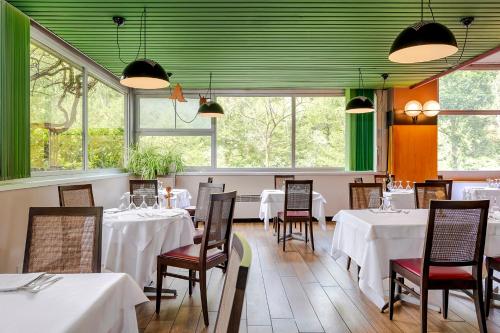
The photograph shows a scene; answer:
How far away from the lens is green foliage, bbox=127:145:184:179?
7391 millimetres

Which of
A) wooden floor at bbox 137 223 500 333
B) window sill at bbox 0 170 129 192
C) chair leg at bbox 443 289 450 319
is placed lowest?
wooden floor at bbox 137 223 500 333

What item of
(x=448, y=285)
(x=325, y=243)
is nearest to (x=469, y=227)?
(x=448, y=285)

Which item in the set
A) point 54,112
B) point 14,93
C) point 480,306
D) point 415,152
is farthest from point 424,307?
point 415,152

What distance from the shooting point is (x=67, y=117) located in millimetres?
5270

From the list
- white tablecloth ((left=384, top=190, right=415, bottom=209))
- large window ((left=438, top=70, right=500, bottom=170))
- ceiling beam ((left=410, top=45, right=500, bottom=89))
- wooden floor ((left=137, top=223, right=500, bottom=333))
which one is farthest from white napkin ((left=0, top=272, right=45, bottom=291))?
large window ((left=438, top=70, right=500, bottom=170))

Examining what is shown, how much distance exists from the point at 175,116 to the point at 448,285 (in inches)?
269

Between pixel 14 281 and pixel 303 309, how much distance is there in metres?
2.44

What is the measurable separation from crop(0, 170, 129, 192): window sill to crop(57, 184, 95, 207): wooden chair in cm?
45

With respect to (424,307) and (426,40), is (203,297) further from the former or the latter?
(426,40)

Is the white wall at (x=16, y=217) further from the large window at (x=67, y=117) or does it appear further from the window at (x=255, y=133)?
the window at (x=255, y=133)

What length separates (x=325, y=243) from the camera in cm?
598

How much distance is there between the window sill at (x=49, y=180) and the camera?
365cm

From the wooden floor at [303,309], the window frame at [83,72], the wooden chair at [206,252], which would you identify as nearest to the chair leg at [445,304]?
the wooden floor at [303,309]

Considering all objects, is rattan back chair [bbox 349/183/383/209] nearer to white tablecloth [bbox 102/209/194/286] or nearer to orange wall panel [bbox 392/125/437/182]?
white tablecloth [bbox 102/209/194/286]
